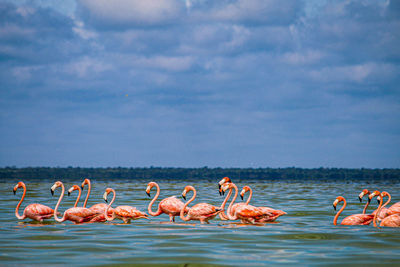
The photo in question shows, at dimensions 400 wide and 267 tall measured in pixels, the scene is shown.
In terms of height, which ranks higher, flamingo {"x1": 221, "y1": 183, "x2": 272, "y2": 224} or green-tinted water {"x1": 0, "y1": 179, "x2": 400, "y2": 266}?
flamingo {"x1": 221, "y1": 183, "x2": 272, "y2": 224}

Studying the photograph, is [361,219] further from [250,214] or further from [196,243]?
[196,243]

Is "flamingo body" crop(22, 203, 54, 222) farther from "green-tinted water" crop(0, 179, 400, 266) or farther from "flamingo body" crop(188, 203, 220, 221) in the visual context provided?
"flamingo body" crop(188, 203, 220, 221)

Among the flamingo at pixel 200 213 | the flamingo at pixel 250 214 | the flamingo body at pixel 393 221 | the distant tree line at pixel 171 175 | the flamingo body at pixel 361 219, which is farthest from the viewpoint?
the distant tree line at pixel 171 175

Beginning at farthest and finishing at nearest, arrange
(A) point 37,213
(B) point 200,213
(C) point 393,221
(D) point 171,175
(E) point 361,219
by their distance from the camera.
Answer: (D) point 171,175, (A) point 37,213, (B) point 200,213, (E) point 361,219, (C) point 393,221

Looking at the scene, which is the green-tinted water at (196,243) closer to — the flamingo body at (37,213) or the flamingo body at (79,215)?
the flamingo body at (37,213)

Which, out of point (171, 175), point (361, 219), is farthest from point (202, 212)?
point (171, 175)

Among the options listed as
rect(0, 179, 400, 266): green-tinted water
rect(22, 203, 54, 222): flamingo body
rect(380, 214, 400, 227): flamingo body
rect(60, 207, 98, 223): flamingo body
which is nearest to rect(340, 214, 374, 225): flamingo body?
rect(0, 179, 400, 266): green-tinted water

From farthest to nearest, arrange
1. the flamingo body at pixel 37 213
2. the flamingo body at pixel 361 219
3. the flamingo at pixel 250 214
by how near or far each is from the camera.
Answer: the flamingo body at pixel 37 213
the flamingo at pixel 250 214
the flamingo body at pixel 361 219

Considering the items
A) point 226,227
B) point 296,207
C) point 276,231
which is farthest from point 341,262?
point 296,207

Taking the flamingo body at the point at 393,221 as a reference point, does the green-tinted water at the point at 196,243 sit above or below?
below

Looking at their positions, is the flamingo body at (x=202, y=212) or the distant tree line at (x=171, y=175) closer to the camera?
the flamingo body at (x=202, y=212)

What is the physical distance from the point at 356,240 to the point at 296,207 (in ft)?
38.3

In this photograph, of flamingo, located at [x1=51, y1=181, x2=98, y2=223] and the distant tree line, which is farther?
the distant tree line

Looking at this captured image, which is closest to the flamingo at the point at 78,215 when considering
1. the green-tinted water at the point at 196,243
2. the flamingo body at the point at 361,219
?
the green-tinted water at the point at 196,243
